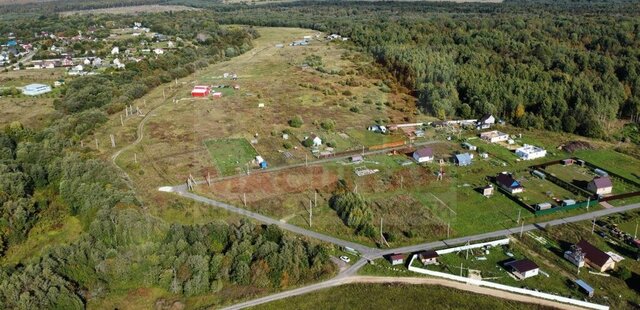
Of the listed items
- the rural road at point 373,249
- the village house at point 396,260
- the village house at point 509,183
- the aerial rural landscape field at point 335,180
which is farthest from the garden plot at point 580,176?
the village house at point 396,260

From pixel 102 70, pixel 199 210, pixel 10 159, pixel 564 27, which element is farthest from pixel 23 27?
pixel 564 27

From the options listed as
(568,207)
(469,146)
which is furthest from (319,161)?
(568,207)

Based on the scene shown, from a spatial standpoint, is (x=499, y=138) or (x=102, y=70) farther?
(x=102, y=70)

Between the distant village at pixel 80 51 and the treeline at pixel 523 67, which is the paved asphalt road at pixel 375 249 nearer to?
the treeline at pixel 523 67

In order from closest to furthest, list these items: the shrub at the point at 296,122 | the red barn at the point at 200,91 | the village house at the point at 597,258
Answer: the village house at the point at 597,258, the shrub at the point at 296,122, the red barn at the point at 200,91

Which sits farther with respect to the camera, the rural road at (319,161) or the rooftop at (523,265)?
the rural road at (319,161)

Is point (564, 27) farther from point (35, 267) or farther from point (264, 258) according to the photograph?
point (35, 267)
